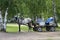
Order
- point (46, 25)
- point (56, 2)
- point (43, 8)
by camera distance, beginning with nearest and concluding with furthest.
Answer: point (43, 8) < point (46, 25) < point (56, 2)

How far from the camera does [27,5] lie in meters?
21.3

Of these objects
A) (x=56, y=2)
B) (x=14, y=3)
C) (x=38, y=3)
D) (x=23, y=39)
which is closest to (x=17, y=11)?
(x=14, y=3)

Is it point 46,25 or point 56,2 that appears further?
point 56,2

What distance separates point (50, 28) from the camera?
24.7 m

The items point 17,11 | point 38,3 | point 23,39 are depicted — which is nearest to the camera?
point 23,39

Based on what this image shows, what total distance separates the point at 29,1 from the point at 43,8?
3.16 m

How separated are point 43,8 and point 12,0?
14.5 ft

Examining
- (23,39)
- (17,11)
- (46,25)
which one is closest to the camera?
(23,39)

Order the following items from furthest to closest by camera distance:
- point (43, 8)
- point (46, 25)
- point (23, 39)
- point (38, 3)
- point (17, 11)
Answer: point (46, 25), point (43, 8), point (38, 3), point (17, 11), point (23, 39)

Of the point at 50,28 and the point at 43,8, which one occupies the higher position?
the point at 43,8

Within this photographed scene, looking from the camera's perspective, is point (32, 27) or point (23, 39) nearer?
point (23, 39)

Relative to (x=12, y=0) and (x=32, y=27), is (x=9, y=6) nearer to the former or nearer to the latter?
(x=12, y=0)

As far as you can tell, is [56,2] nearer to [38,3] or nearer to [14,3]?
[38,3]

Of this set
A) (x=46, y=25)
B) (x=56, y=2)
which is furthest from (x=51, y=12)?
(x=46, y=25)
